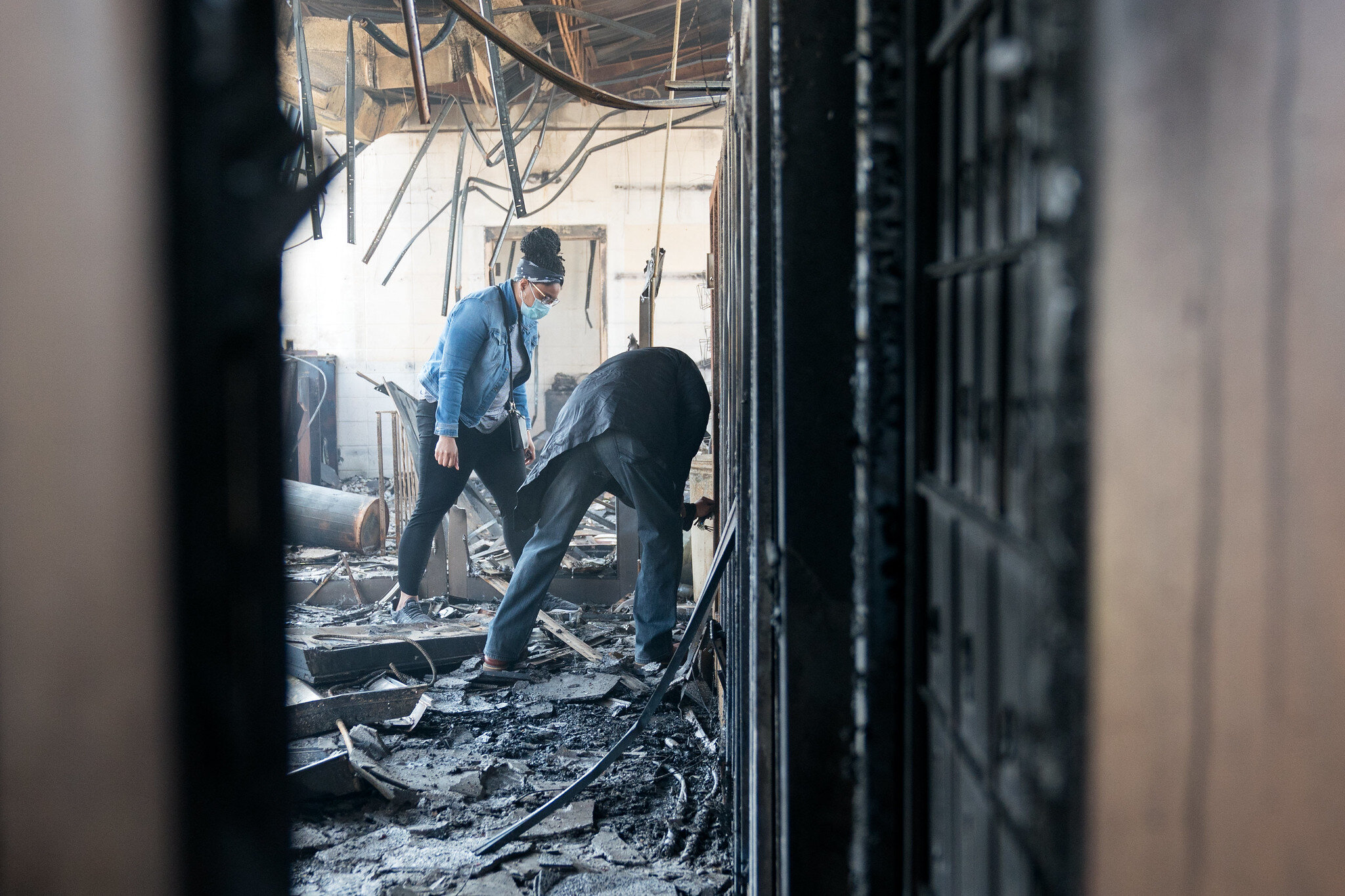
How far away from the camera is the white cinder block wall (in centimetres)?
995

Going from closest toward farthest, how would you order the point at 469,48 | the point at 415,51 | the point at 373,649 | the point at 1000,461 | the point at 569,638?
1. the point at 1000,461
2. the point at 415,51
3. the point at 373,649
4. the point at 569,638
5. the point at 469,48

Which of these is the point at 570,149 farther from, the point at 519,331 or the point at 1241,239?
the point at 1241,239

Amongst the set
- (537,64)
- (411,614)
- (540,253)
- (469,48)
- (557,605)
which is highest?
(469,48)

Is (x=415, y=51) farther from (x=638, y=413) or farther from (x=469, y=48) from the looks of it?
(x=469, y=48)

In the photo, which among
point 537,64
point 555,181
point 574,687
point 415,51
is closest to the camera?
point 415,51

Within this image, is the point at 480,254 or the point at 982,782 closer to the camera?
the point at 982,782

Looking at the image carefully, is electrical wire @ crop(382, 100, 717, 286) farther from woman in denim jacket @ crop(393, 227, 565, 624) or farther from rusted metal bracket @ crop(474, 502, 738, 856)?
rusted metal bracket @ crop(474, 502, 738, 856)

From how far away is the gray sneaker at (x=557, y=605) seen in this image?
5.38 metres

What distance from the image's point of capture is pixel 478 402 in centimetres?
477

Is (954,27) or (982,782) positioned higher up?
(954,27)

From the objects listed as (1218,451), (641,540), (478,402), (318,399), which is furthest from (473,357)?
(318,399)

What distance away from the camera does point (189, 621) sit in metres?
0.68

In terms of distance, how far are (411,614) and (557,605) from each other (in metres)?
0.95

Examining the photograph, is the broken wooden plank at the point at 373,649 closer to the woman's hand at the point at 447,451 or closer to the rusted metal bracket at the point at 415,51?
the woman's hand at the point at 447,451
